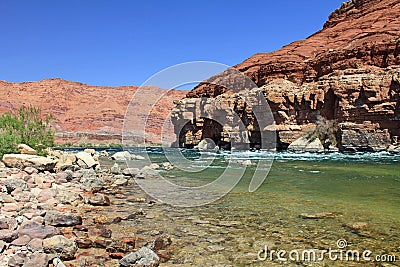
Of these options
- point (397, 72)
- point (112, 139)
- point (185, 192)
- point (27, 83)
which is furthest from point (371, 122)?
point (27, 83)

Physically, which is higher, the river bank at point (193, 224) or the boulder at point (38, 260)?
the boulder at point (38, 260)

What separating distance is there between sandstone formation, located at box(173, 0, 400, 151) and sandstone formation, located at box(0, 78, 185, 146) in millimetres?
Answer: 37577

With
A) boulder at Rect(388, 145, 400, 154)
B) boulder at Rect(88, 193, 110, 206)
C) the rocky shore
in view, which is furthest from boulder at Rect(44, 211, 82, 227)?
boulder at Rect(388, 145, 400, 154)

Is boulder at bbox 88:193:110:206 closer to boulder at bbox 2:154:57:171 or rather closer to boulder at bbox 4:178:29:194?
boulder at bbox 4:178:29:194

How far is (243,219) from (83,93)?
13973 cm

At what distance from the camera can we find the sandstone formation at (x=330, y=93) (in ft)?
111

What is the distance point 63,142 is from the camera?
83000 millimetres

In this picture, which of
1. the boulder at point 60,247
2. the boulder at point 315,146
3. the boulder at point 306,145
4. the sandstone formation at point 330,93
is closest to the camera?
the boulder at point 60,247

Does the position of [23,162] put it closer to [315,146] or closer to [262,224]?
[262,224]

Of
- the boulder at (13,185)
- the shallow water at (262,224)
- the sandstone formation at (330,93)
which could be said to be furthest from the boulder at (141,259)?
the sandstone formation at (330,93)

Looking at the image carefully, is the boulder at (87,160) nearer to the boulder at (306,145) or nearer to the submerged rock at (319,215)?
the submerged rock at (319,215)

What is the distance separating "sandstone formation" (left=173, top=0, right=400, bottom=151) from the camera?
33.7 m

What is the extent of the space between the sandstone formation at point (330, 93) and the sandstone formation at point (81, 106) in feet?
123

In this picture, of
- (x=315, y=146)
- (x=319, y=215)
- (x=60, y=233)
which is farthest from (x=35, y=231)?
(x=315, y=146)
